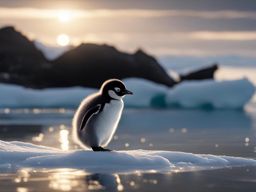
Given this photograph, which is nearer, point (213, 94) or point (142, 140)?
point (142, 140)

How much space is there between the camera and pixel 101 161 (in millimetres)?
9836

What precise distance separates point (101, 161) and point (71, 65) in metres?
37.4

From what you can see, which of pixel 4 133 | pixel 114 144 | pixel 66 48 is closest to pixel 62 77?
pixel 66 48

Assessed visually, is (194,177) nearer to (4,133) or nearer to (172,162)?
(172,162)

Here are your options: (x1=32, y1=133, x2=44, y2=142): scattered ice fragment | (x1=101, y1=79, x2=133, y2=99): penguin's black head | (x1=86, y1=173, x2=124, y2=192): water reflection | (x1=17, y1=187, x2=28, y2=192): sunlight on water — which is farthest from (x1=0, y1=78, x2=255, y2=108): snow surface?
(x1=17, y1=187, x2=28, y2=192): sunlight on water

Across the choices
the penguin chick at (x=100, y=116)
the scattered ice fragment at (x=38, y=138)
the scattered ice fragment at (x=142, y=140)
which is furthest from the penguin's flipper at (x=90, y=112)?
the scattered ice fragment at (x=38, y=138)

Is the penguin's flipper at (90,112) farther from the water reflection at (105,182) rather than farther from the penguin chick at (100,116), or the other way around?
the water reflection at (105,182)

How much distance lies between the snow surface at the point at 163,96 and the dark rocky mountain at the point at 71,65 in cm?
687

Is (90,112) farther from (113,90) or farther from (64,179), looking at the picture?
(64,179)

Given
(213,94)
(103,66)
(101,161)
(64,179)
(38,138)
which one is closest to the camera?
(64,179)

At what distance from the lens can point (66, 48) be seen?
4584 cm

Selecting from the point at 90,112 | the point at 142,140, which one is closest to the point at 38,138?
the point at 142,140

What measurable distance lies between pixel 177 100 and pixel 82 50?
9888mm

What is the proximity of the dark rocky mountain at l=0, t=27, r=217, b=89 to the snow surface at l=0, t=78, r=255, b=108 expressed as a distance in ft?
22.5
